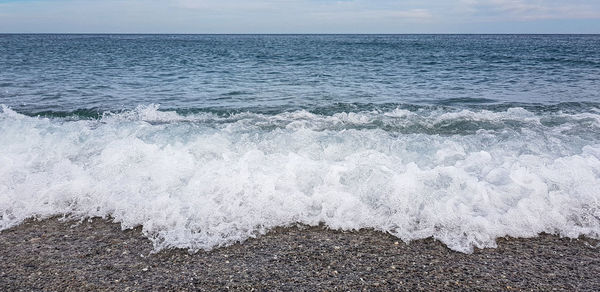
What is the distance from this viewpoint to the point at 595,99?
1112 cm

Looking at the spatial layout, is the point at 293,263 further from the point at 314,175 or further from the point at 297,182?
the point at 314,175

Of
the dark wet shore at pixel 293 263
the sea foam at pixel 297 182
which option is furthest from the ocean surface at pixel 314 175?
the dark wet shore at pixel 293 263

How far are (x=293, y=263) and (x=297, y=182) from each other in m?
1.45

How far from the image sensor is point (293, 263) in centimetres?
356

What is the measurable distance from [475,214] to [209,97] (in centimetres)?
926

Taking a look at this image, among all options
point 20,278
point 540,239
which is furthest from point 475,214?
point 20,278

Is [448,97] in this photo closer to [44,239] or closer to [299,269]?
[299,269]

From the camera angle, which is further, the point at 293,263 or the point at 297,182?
the point at 297,182

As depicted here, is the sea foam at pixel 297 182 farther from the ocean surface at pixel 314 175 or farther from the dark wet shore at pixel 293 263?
the dark wet shore at pixel 293 263

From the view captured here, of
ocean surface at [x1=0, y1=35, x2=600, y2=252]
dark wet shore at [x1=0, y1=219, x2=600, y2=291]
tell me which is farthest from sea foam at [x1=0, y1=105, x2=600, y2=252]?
dark wet shore at [x1=0, y1=219, x2=600, y2=291]

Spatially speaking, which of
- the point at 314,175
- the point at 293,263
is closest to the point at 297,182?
the point at 314,175

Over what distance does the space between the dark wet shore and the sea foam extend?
0.56 feet

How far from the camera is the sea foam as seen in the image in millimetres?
4172

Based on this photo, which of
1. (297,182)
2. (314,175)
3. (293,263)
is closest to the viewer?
(293,263)
